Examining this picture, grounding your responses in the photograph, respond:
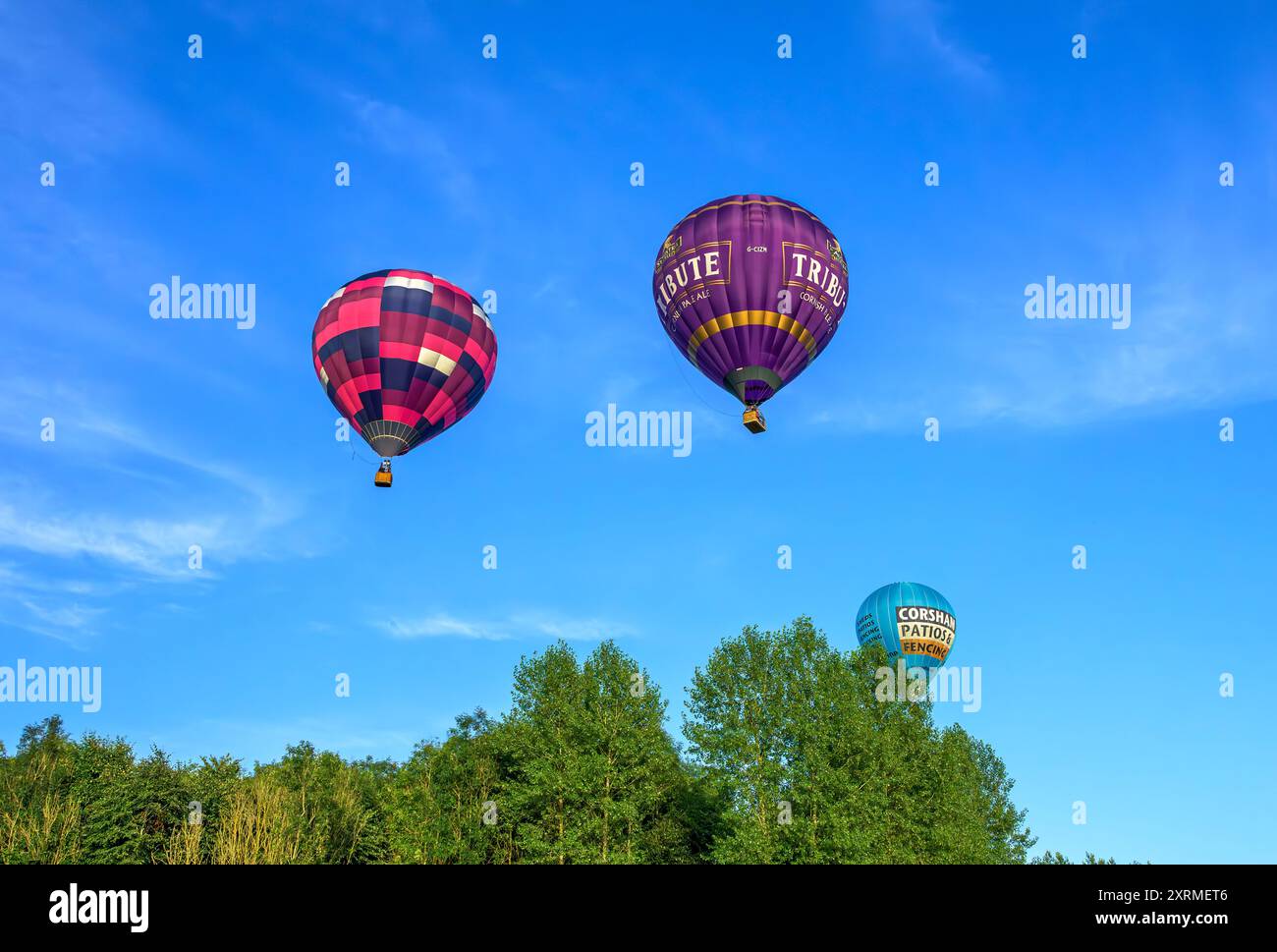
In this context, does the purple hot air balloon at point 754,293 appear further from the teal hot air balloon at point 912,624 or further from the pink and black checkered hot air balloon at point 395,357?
the teal hot air balloon at point 912,624

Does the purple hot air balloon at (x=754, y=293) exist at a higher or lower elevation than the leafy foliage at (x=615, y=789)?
higher

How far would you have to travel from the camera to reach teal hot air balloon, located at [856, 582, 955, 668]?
71438mm

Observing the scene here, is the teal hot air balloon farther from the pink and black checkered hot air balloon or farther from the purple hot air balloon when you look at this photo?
the pink and black checkered hot air balloon

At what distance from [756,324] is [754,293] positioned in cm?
127

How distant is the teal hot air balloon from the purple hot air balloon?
3402cm

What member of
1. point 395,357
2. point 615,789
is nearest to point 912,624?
point 615,789

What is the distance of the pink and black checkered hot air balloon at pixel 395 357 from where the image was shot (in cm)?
4391

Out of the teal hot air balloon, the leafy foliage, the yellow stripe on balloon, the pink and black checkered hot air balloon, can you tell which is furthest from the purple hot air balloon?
the teal hot air balloon

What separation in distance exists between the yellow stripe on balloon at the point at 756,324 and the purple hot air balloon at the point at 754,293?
0.04 metres

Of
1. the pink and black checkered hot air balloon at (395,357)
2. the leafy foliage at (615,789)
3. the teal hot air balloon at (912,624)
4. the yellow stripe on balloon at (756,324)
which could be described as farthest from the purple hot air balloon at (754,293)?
the teal hot air balloon at (912,624)

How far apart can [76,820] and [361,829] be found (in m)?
17.4

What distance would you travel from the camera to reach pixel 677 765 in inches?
2382

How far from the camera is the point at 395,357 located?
144 ft
